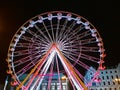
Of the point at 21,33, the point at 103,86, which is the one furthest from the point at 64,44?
the point at 103,86

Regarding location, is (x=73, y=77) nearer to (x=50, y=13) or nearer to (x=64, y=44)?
(x=64, y=44)

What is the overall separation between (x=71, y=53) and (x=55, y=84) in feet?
135

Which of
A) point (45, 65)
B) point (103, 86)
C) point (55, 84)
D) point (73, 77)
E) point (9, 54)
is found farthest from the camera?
point (103, 86)

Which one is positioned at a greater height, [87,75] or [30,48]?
[30,48]

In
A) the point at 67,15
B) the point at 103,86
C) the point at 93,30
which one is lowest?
the point at 103,86

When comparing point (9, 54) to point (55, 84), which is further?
point (55, 84)

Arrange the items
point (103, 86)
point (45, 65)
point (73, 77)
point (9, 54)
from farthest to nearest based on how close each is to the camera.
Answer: point (103, 86) < point (9, 54) < point (45, 65) < point (73, 77)

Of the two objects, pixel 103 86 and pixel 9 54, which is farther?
pixel 103 86

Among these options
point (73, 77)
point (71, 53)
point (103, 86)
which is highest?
point (71, 53)

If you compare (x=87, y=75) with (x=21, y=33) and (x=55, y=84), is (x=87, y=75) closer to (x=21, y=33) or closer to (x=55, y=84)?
(x=55, y=84)

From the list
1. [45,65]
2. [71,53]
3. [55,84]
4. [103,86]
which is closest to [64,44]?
[71,53]

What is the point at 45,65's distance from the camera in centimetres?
3172

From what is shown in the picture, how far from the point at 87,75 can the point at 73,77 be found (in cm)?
6098

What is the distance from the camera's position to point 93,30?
35094 mm
